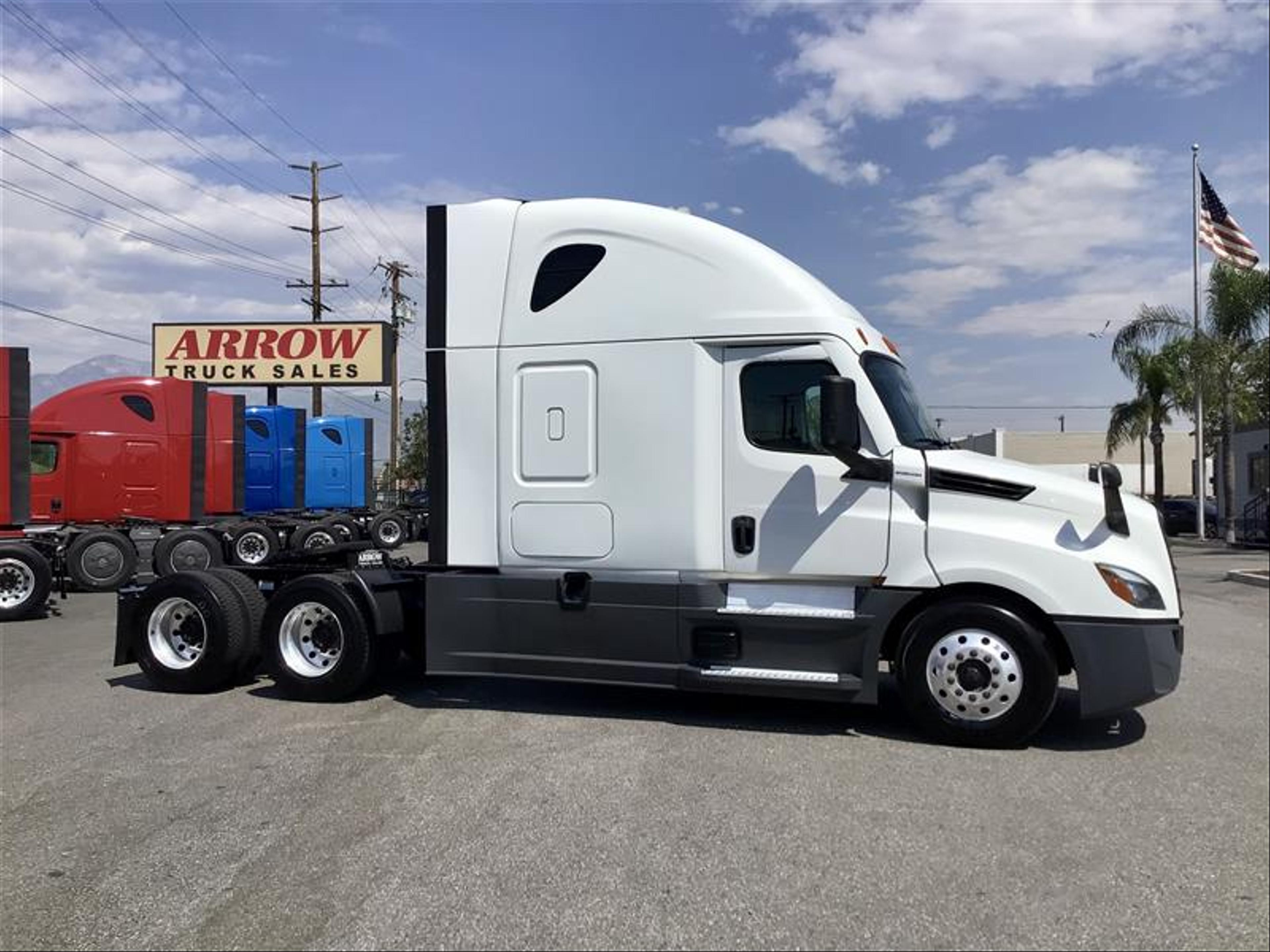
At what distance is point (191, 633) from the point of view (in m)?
7.42

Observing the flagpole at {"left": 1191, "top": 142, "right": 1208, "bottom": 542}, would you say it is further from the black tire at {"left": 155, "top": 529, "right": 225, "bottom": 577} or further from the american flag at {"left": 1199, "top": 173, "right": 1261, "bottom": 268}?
the black tire at {"left": 155, "top": 529, "right": 225, "bottom": 577}

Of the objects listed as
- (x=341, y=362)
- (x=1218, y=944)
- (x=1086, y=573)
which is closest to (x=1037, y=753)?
(x=1086, y=573)

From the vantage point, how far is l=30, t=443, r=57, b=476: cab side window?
15422 mm

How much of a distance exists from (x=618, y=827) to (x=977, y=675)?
2.48m

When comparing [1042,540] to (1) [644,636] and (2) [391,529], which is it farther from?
(2) [391,529]

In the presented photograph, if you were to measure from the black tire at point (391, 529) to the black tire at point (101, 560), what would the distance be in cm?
788

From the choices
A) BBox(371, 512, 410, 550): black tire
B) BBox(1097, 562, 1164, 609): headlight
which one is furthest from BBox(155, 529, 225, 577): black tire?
BBox(1097, 562, 1164, 609): headlight

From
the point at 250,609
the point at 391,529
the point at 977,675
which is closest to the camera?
the point at 977,675

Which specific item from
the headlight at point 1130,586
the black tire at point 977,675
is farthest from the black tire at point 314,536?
the headlight at point 1130,586

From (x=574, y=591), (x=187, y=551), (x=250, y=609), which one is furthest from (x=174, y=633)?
(x=187, y=551)

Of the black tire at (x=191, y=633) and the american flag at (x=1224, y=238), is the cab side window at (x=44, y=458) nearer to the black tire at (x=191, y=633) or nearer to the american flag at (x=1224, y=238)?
the black tire at (x=191, y=633)

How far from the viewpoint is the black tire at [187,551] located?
15.4 metres

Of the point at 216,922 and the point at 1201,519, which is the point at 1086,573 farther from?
the point at 1201,519

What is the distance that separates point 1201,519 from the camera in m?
29.6
